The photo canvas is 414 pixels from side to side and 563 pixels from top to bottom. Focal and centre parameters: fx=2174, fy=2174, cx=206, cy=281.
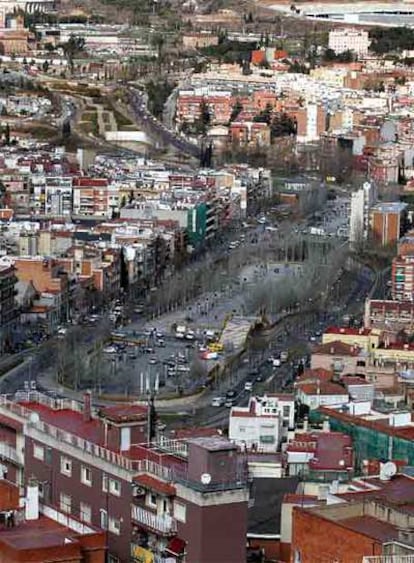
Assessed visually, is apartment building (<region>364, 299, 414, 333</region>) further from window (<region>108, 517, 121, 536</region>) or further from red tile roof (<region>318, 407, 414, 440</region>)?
window (<region>108, 517, 121, 536</region>)

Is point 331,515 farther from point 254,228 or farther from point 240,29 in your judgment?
point 240,29

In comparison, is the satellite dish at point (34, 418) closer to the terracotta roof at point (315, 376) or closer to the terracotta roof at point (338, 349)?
the terracotta roof at point (315, 376)

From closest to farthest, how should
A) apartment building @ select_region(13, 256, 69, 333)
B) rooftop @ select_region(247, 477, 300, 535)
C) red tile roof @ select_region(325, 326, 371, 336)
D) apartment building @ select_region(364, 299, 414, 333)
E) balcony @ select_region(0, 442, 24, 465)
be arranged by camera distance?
balcony @ select_region(0, 442, 24, 465)
rooftop @ select_region(247, 477, 300, 535)
red tile roof @ select_region(325, 326, 371, 336)
apartment building @ select_region(364, 299, 414, 333)
apartment building @ select_region(13, 256, 69, 333)

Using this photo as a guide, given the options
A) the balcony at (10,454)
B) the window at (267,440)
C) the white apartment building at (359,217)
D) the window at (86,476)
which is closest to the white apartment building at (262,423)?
the window at (267,440)

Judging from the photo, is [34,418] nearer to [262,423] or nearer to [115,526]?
[115,526]

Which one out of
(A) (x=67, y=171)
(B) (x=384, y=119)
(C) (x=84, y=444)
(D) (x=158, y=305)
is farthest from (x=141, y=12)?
A: (C) (x=84, y=444)

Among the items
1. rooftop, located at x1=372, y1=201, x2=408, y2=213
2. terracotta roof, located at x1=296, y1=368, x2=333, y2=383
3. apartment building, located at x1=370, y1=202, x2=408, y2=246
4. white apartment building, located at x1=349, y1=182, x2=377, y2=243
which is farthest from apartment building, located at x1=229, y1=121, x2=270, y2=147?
terracotta roof, located at x1=296, y1=368, x2=333, y2=383

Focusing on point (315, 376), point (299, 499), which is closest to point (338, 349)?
point (315, 376)
